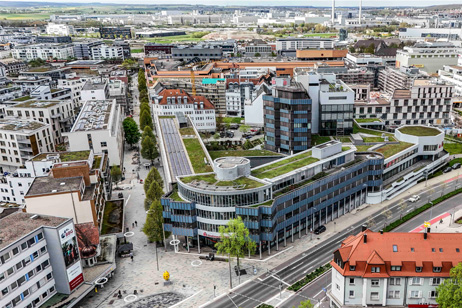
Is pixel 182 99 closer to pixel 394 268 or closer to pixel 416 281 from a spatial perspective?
pixel 394 268

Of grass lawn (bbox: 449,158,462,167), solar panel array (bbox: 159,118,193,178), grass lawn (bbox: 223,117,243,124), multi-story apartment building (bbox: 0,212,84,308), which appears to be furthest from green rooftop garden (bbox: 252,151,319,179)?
grass lawn (bbox: 223,117,243,124)

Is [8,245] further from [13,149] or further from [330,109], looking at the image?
[330,109]

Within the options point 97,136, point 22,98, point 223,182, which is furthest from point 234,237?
point 22,98

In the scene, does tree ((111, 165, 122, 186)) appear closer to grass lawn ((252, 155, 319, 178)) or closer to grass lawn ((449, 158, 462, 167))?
grass lawn ((252, 155, 319, 178))

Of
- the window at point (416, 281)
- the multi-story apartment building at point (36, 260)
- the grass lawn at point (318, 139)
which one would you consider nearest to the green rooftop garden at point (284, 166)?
the grass lawn at point (318, 139)

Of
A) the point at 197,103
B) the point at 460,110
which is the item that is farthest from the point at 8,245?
the point at 460,110

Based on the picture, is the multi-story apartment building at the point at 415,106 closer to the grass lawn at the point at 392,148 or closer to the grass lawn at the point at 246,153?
the grass lawn at the point at 392,148
